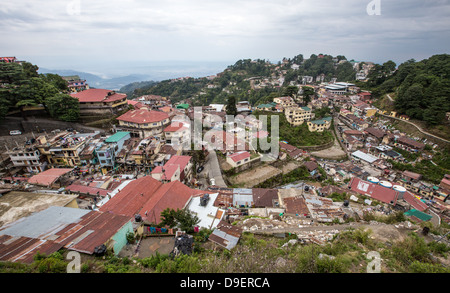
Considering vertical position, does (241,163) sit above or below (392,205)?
above

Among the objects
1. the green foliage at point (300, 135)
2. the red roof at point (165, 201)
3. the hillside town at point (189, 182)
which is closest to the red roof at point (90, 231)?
the hillside town at point (189, 182)

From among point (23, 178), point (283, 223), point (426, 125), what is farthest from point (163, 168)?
point (426, 125)

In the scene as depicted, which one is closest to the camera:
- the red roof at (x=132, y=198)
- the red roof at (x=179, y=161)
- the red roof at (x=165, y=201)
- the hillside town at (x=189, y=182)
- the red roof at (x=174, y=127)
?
the hillside town at (x=189, y=182)

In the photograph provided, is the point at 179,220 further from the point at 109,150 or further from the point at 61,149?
the point at 61,149

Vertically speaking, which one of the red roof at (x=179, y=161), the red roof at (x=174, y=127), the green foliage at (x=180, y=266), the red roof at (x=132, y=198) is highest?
the red roof at (x=174, y=127)

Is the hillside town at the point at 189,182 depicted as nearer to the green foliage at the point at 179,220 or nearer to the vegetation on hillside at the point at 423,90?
the green foliage at the point at 179,220

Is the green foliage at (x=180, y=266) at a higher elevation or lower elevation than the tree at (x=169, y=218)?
higher

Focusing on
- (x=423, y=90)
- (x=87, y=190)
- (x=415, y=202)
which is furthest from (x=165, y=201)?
(x=423, y=90)
